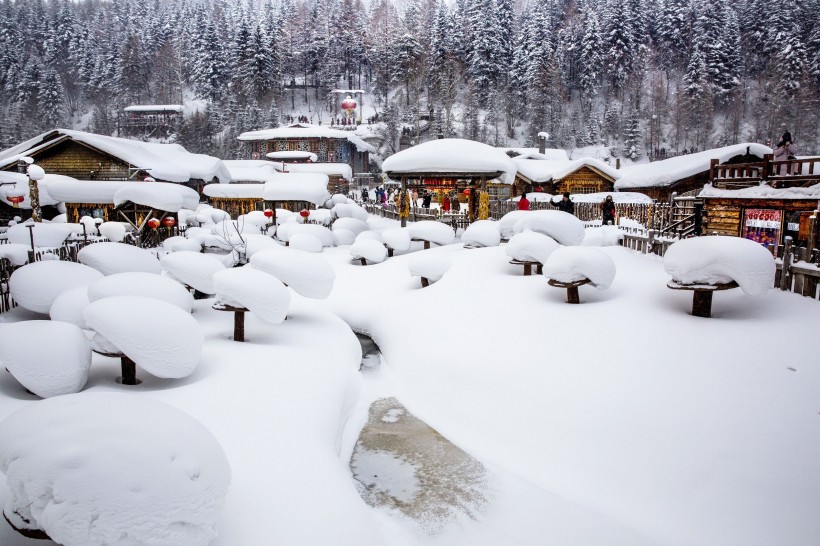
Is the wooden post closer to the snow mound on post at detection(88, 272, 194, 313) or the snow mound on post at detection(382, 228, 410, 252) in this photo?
the snow mound on post at detection(88, 272, 194, 313)

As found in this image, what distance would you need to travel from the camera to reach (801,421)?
Answer: 6.21m

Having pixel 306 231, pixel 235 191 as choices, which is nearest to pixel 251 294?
pixel 306 231

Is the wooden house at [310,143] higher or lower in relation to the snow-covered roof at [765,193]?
higher

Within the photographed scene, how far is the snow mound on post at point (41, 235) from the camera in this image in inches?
634

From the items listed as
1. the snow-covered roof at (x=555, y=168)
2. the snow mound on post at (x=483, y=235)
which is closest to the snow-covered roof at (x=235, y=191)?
the snow-covered roof at (x=555, y=168)

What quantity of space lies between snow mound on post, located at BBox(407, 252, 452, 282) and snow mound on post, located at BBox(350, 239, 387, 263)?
4101 mm

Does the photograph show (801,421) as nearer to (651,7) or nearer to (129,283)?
(129,283)

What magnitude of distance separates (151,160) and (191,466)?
28886mm

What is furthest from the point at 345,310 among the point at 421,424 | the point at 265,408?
the point at 265,408

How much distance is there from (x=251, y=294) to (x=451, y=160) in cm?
1102

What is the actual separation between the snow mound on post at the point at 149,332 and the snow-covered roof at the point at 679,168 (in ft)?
71.0

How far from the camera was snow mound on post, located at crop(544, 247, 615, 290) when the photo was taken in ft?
33.3

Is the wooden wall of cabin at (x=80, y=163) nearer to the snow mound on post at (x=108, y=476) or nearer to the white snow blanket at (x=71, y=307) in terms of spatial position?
the white snow blanket at (x=71, y=307)

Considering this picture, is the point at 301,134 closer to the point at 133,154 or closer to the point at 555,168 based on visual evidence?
the point at 133,154
